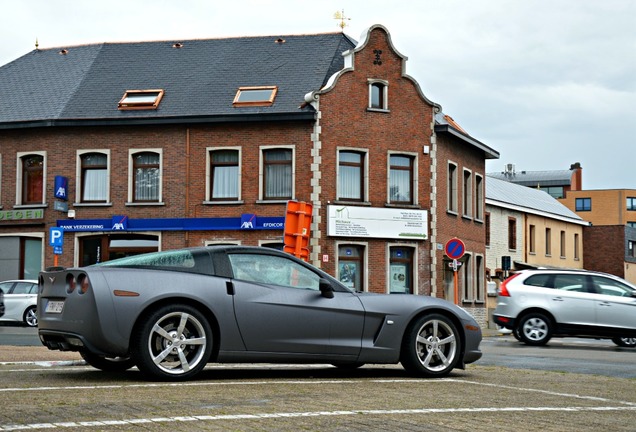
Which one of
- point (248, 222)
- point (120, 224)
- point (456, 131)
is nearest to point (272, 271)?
point (248, 222)

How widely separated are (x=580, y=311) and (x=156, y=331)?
46.9ft

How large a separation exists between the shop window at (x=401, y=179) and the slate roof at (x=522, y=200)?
16.9 meters

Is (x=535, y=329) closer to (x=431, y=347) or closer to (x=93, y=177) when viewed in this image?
(x=431, y=347)

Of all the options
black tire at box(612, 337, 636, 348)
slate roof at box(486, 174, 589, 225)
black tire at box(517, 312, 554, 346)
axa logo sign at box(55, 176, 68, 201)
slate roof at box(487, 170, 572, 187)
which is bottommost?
black tire at box(612, 337, 636, 348)

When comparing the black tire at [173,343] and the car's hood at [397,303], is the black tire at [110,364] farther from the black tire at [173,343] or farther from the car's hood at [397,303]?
the car's hood at [397,303]

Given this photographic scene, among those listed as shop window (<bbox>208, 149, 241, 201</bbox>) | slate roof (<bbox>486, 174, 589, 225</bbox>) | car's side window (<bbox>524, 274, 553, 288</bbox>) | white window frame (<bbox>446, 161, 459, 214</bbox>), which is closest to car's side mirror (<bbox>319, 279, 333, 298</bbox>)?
car's side window (<bbox>524, 274, 553, 288</bbox>)

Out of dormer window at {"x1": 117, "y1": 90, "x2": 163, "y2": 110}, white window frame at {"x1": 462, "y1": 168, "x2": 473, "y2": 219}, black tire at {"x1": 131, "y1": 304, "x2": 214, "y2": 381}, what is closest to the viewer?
black tire at {"x1": 131, "y1": 304, "x2": 214, "y2": 381}

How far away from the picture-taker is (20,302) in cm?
2947

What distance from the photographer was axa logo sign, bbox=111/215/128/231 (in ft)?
118

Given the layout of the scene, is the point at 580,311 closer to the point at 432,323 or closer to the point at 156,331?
the point at 432,323

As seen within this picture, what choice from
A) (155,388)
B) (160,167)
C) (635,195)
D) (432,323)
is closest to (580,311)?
(432,323)

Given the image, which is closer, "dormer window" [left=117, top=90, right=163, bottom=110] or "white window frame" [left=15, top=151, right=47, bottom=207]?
"dormer window" [left=117, top=90, right=163, bottom=110]

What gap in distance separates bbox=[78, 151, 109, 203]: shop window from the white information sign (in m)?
8.25

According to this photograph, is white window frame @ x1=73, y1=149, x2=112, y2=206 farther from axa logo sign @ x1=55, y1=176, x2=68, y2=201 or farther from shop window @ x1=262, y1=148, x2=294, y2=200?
shop window @ x1=262, y1=148, x2=294, y2=200
